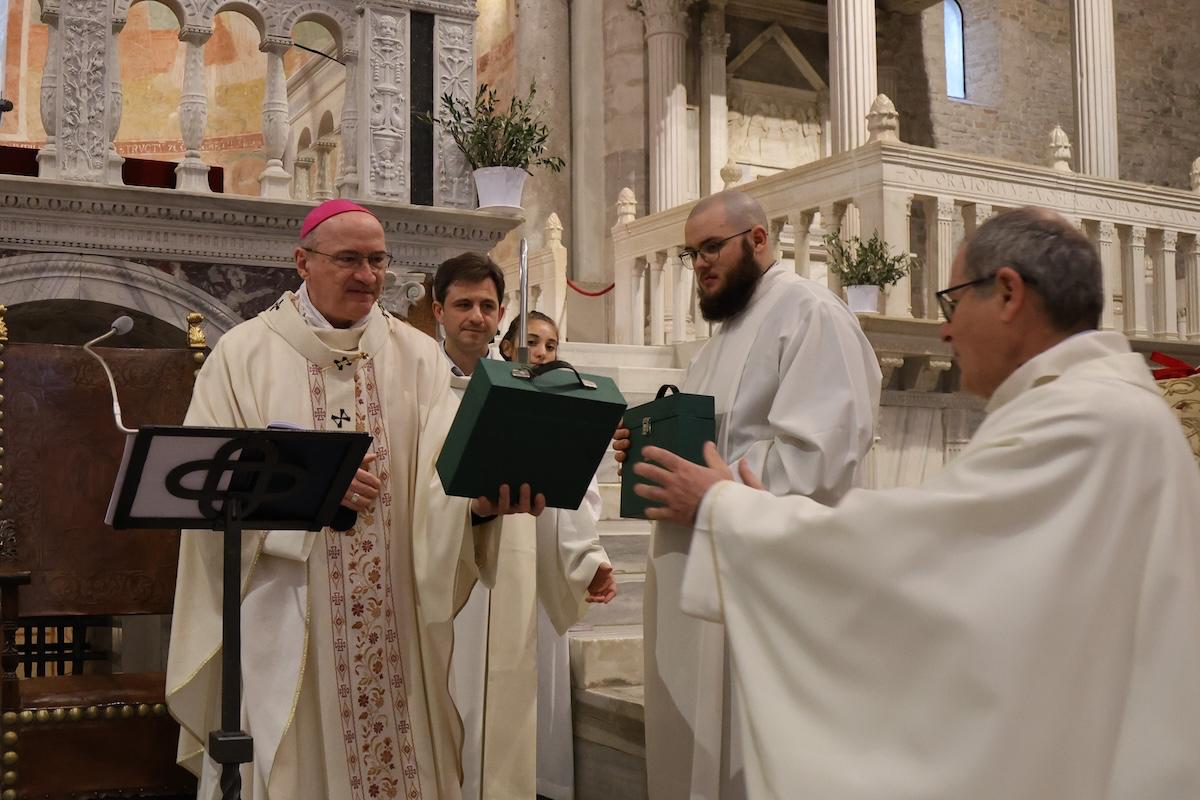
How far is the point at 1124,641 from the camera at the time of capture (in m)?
2.21

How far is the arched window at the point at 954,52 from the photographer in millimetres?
17938

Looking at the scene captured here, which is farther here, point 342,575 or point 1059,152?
point 1059,152

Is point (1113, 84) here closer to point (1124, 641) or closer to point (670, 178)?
point (670, 178)

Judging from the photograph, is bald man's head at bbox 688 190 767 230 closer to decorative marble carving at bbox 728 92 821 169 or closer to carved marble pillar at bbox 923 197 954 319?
carved marble pillar at bbox 923 197 954 319

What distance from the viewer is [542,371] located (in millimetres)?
3033

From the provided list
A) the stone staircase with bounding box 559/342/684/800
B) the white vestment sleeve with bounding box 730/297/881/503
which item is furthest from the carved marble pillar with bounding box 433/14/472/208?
the white vestment sleeve with bounding box 730/297/881/503

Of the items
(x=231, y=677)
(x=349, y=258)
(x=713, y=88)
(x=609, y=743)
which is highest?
(x=713, y=88)

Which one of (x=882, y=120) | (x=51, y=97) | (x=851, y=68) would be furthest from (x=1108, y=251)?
(x=51, y=97)

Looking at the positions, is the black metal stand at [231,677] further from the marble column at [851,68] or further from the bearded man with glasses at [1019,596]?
the marble column at [851,68]

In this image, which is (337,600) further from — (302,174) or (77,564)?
(302,174)

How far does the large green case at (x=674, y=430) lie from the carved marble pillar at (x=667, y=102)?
11235mm

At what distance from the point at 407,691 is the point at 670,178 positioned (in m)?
11.4

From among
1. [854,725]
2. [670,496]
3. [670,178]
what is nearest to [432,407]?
[670,496]

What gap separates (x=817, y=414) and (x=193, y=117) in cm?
383
